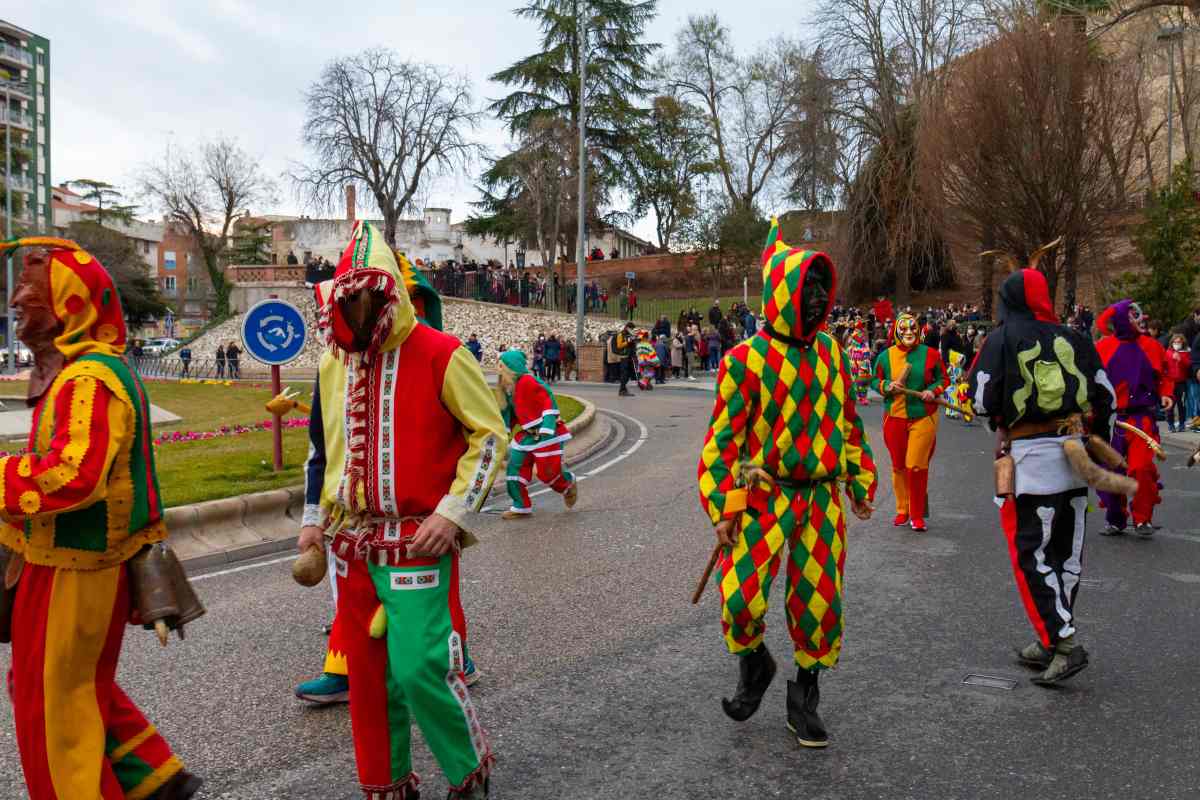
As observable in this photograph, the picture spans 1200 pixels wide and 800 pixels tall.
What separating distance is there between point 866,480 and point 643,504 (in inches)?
257

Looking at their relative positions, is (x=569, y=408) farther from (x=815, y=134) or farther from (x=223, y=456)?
(x=815, y=134)

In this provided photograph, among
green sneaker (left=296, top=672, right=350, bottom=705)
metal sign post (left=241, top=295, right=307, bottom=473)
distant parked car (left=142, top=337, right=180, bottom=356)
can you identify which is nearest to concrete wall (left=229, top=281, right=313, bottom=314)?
distant parked car (left=142, top=337, right=180, bottom=356)

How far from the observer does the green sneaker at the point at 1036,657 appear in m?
5.48

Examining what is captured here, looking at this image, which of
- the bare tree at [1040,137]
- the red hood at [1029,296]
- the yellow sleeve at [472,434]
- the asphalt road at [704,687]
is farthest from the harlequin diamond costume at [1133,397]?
the bare tree at [1040,137]

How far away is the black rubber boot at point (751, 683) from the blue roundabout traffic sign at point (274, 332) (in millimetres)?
7447

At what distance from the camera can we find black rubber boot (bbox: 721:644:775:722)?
4660 mm

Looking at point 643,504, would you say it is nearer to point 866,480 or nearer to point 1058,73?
point 866,480

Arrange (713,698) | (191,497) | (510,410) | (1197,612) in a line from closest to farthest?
(713,698) < (1197,612) < (191,497) < (510,410)

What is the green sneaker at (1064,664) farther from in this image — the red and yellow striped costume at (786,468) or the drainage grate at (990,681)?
the red and yellow striped costume at (786,468)

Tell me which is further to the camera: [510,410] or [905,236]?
[905,236]

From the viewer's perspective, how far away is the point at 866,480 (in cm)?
462

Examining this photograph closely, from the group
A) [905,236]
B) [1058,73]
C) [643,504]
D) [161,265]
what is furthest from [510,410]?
[161,265]

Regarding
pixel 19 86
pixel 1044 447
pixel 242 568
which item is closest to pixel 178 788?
pixel 1044 447

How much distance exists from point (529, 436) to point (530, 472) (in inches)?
16.7
